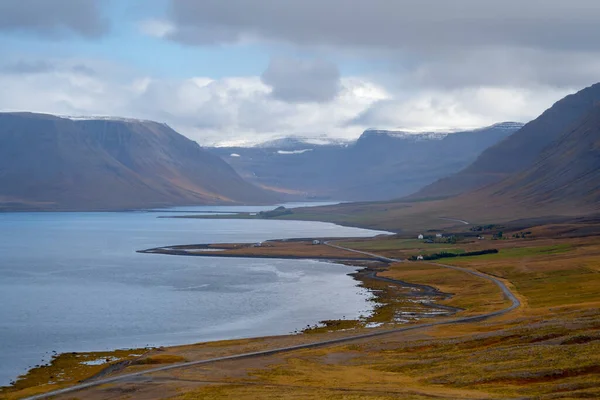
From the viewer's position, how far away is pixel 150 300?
94250 millimetres

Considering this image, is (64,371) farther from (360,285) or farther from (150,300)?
(360,285)

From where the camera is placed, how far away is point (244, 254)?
150625 millimetres

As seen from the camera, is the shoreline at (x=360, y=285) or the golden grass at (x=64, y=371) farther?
the shoreline at (x=360, y=285)

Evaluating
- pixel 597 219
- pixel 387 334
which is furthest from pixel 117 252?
pixel 387 334

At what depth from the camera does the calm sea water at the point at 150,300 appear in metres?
71.4

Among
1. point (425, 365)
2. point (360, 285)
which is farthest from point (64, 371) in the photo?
point (360, 285)

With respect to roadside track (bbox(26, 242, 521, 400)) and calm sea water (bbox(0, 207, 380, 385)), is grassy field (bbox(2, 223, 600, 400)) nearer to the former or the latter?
roadside track (bbox(26, 242, 521, 400))

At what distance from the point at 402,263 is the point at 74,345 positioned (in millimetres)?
69329

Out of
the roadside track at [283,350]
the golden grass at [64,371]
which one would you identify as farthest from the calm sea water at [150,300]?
the roadside track at [283,350]

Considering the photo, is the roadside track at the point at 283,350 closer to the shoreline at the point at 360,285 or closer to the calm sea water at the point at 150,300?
the shoreline at the point at 360,285

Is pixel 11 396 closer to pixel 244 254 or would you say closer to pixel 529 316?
pixel 529 316

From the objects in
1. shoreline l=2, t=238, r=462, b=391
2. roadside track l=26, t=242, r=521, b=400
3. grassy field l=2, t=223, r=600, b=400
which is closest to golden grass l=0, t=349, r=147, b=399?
shoreline l=2, t=238, r=462, b=391

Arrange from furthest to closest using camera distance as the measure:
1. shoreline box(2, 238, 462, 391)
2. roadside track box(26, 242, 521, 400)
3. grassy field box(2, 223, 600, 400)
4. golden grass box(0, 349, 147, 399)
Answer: shoreline box(2, 238, 462, 391) < golden grass box(0, 349, 147, 399) < roadside track box(26, 242, 521, 400) < grassy field box(2, 223, 600, 400)

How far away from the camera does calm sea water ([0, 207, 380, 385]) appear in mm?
71438
